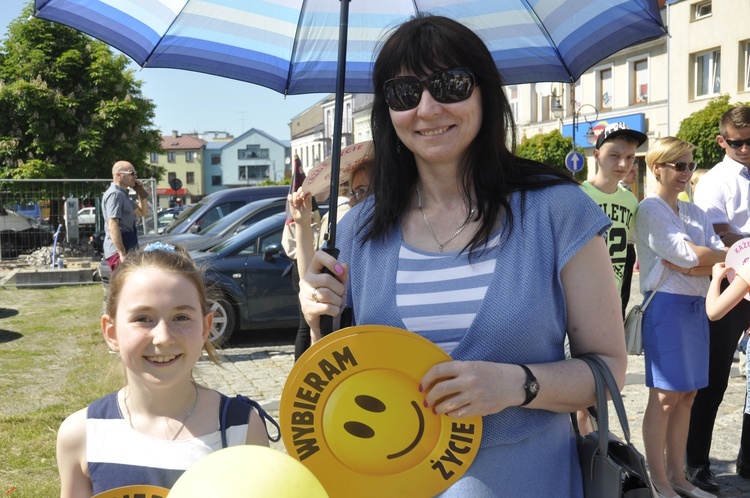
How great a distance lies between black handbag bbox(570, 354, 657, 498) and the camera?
1.74 m

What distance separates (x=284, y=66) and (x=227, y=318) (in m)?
6.53

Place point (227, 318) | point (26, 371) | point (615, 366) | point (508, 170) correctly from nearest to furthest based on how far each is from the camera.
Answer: point (615, 366) → point (508, 170) → point (26, 371) → point (227, 318)

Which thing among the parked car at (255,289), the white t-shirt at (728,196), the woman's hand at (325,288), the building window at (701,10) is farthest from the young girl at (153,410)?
the building window at (701,10)

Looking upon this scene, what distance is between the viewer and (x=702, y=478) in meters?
4.62

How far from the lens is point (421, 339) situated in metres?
1.69

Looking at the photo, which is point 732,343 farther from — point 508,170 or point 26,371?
point 26,371

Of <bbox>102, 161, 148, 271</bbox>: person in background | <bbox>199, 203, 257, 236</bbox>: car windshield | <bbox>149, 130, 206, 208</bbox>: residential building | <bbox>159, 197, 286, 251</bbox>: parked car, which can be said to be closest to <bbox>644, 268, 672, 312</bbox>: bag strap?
<bbox>102, 161, 148, 271</bbox>: person in background

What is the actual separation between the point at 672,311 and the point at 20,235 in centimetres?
1722

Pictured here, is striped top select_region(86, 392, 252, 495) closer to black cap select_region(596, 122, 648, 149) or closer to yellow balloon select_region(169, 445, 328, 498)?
yellow balloon select_region(169, 445, 328, 498)

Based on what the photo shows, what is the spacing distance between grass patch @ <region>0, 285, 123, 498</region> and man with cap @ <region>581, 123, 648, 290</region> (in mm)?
3062

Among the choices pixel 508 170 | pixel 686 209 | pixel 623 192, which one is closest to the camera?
pixel 508 170

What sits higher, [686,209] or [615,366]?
[686,209]

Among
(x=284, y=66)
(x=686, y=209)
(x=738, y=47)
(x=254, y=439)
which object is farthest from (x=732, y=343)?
(x=738, y=47)

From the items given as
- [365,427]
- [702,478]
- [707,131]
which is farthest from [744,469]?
[707,131]
